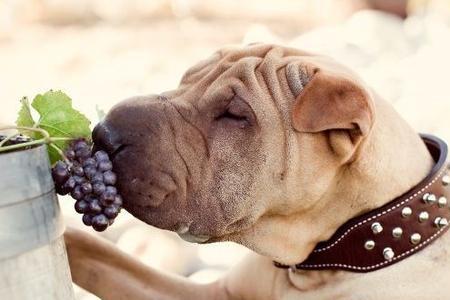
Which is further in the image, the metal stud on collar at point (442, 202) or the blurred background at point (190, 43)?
the blurred background at point (190, 43)

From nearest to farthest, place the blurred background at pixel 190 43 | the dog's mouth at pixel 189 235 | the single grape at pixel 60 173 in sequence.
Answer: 1. the single grape at pixel 60 173
2. the dog's mouth at pixel 189 235
3. the blurred background at pixel 190 43

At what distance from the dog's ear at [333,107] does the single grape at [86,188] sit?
19.9 inches

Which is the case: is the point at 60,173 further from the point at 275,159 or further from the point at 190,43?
the point at 190,43

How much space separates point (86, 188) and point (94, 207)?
0.10 feet

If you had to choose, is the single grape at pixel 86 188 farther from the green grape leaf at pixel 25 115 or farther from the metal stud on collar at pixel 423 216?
the metal stud on collar at pixel 423 216

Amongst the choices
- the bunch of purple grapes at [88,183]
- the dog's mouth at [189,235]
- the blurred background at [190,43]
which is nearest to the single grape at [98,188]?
the bunch of purple grapes at [88,183]

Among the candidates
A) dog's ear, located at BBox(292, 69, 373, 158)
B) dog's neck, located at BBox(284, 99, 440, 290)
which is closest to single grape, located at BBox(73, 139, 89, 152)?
dog's ear, located at BBox(292, 69, 373, 158)

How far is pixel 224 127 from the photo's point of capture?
4.64 feet

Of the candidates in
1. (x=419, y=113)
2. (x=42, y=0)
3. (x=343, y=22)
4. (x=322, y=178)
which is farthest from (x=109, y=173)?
(x=343, y=22)

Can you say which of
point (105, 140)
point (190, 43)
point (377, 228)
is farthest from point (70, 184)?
point (190, 43)

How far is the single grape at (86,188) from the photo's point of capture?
39.4 inches

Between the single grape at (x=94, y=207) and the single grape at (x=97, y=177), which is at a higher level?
the single grape at (x=97, y=177)

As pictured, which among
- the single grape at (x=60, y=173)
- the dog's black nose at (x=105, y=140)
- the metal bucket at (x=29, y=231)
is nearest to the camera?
the metal bucket at (x=29, y=231)

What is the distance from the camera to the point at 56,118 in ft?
3.33
